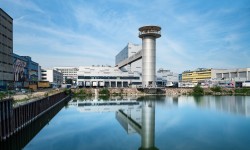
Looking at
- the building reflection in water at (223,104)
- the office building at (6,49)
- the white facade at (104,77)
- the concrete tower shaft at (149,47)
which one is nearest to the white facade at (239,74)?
the white facade at (104,77)

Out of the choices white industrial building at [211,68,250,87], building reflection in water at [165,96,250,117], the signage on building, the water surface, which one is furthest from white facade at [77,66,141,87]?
the water surface

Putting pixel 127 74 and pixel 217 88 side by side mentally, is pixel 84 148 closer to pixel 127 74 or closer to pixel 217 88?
pixel 217 88

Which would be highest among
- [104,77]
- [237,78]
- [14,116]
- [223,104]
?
[104,77]

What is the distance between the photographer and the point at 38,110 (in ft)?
145

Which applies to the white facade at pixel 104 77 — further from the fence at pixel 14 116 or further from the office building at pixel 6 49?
the fence at pixel 14 116

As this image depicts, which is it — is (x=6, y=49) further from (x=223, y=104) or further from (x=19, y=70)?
(x=223, y=104)

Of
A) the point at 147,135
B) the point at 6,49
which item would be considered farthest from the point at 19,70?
the point at 147,135

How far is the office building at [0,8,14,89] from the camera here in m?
93.6

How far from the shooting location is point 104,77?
147 metres

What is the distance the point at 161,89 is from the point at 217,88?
101 feet

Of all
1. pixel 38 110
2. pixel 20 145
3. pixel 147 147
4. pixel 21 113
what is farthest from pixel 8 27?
pixel 147 147

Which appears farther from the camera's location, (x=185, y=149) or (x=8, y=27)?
(x=8, y=27)

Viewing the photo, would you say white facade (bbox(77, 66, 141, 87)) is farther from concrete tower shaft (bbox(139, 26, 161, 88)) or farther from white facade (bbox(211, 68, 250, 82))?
white facade (bbox(211, 68, 250, 82))

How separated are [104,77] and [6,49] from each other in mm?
60238
